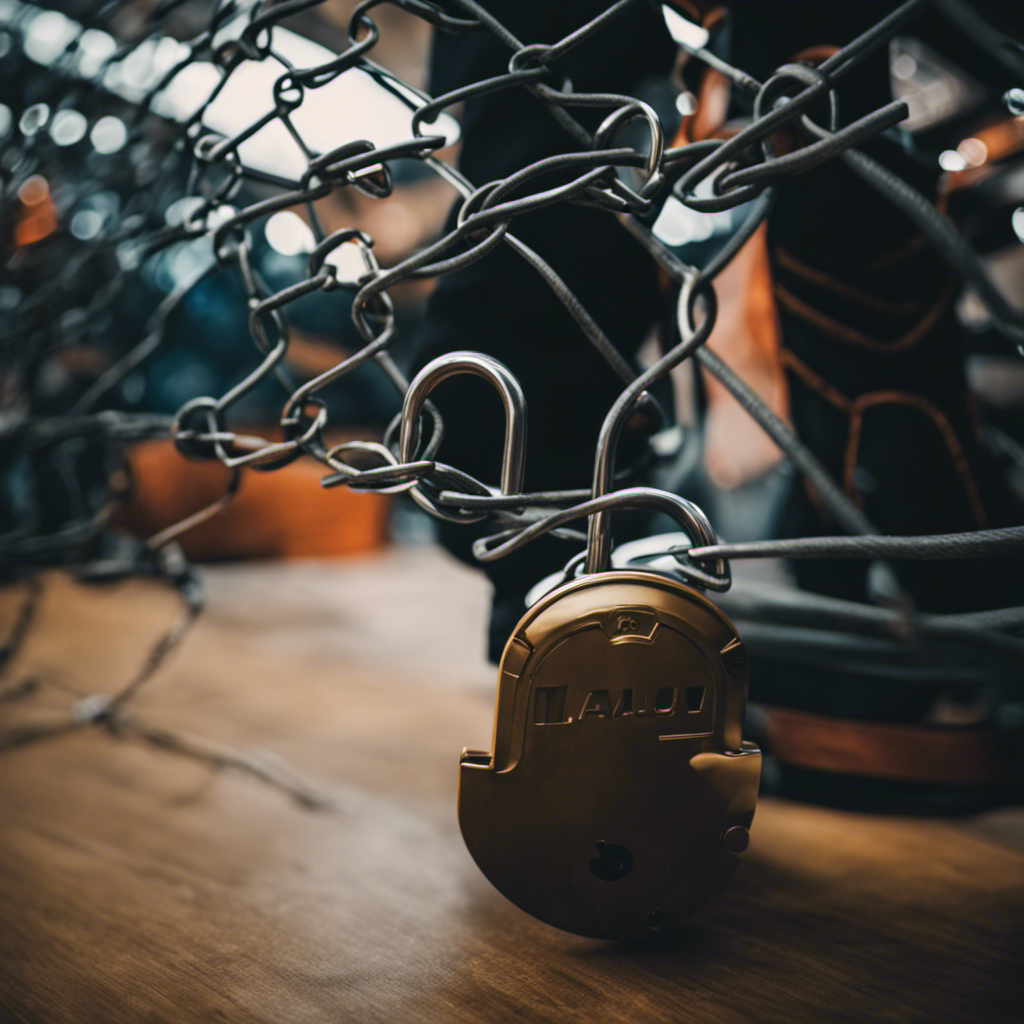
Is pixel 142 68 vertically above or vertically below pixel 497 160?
above

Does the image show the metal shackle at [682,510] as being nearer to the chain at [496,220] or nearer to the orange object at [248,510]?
the chain at [496,220]

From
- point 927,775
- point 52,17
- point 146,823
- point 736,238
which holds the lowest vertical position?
point 146,823

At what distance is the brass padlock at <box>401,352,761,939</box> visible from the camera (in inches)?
7.7

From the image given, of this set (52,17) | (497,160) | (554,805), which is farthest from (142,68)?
(554,805)

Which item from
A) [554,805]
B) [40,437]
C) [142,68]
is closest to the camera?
[554,805]

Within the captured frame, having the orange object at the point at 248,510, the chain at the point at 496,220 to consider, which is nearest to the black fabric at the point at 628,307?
the chain at the point at 496,220

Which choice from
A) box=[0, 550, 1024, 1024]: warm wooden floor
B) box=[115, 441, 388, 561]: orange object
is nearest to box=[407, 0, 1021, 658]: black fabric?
box=[0, 550, 1024, 1024]: warm wooden floor

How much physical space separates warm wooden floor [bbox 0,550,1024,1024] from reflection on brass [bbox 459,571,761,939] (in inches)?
1.9

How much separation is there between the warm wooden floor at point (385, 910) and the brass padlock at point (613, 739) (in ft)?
0.16

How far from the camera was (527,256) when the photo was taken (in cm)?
24

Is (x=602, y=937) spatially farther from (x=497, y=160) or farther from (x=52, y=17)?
(x=52, y=17)

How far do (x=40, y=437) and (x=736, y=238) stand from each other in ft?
1.69

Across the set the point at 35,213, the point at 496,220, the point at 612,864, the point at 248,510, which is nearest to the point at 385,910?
the point at 612,864

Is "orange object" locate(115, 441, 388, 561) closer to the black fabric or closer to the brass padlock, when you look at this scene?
the black fabric
